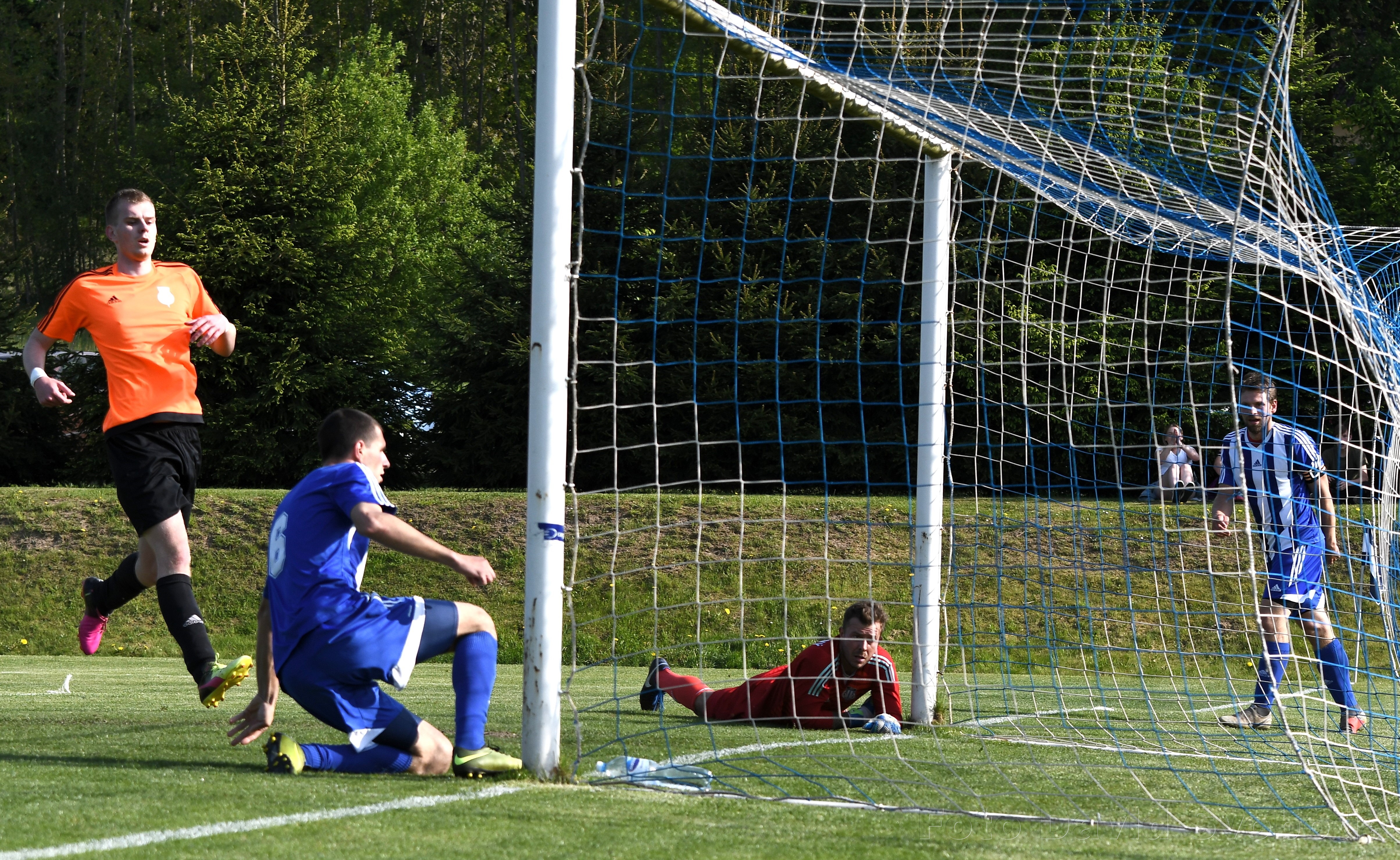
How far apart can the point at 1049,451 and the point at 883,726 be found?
185 inches

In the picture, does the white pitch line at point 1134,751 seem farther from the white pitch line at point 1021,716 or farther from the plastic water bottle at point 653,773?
the plastic water bottle at point 653,773

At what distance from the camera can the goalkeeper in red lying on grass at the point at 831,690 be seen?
5535 millimetres

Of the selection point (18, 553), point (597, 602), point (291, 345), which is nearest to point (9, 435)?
point (291, 345)

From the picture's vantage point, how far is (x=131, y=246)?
189 inches

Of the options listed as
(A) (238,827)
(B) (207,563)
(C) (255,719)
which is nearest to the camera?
(A) (238,827)

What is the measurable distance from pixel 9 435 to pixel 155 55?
41.4ft

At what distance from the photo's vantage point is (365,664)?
3855 mm

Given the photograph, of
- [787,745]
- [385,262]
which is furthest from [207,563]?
[385,262]

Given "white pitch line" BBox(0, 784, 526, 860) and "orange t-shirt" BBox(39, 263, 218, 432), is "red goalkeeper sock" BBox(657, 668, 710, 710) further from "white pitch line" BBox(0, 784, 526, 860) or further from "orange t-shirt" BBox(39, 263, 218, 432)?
"orange t-shirt" BBox(39, 263, 218, 432)

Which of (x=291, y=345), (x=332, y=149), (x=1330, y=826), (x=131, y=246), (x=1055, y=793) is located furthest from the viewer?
(x=332, y=149)

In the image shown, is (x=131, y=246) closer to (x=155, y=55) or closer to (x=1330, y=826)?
(x=1330, y=826)

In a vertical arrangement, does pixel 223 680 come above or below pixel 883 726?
above

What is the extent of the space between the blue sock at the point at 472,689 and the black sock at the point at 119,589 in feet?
5.11

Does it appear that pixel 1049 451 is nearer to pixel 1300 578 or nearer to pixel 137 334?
pixel 1300 578
